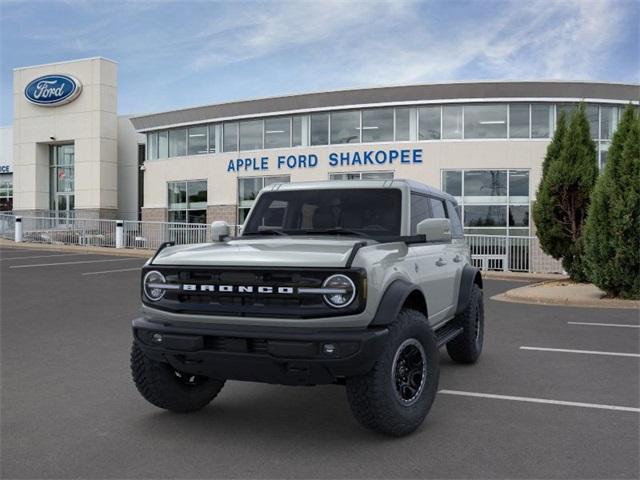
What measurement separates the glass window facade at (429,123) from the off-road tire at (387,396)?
21622mm

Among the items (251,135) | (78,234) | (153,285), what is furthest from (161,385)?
(78,234)

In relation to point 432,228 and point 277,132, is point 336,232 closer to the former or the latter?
point 432,228

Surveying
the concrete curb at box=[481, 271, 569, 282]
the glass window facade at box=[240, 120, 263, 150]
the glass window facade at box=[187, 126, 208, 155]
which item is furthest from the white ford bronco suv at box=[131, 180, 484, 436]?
the glass window facade at box=[187, 126, 208, 155]

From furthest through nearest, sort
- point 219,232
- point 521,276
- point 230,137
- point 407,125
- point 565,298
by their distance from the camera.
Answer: point 230,137
point 407,125
point 521,276
point 565,298
point 219,232

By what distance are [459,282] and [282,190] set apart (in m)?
1.97

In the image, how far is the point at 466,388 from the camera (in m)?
5.71

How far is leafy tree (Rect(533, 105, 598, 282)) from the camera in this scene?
15.8 m

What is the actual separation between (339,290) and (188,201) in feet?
91.3

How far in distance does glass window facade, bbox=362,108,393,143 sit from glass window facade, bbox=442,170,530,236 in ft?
10.3

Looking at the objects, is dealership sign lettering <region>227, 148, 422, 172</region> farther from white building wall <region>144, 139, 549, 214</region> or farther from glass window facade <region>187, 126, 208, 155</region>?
glass window facade <region>187, 126, 208, 155</region>

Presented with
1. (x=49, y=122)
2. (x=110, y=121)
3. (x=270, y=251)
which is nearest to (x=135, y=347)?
(x=270, y=251)

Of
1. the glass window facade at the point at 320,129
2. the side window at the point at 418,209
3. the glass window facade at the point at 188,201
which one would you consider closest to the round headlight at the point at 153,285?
the side window at the point at 418,209

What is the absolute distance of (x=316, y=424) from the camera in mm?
4676

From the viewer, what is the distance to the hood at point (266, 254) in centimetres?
406
